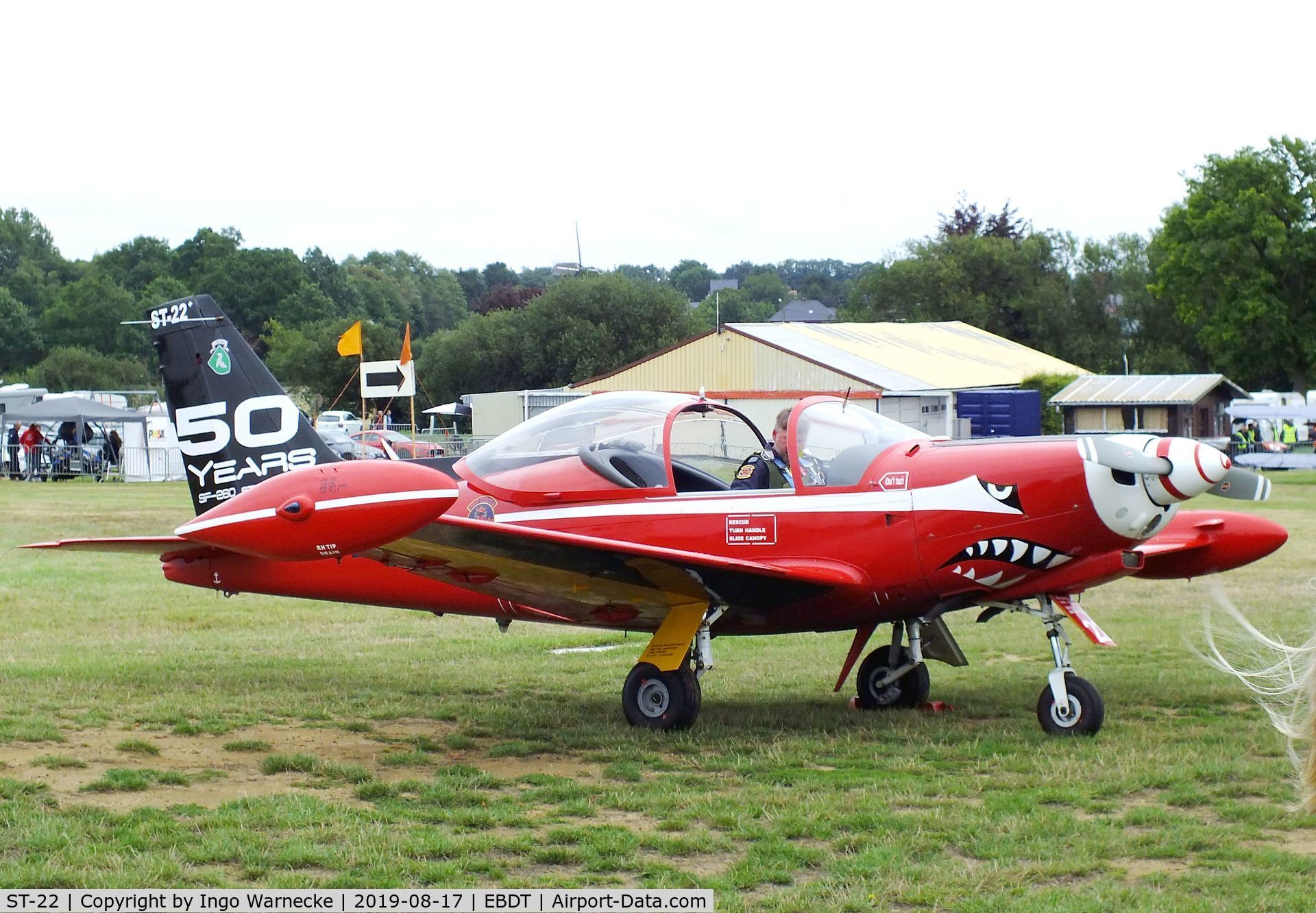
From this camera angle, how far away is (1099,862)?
4898mm

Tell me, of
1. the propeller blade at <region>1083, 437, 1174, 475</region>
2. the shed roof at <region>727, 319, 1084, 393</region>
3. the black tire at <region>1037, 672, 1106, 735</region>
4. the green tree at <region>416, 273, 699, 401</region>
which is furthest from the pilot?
the green tree at <region>416, 273, 699, 401</region>

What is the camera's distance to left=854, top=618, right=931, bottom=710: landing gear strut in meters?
8.16

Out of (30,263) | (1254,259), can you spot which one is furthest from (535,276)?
(1254,259)

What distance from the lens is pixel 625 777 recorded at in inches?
250

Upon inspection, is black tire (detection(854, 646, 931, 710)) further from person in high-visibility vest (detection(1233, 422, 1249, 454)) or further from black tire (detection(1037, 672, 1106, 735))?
person in high-visibility vest (detection(1233, 422, 1249, 454))

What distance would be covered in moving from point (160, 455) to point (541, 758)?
3152cm

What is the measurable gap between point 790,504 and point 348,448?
73.6ft

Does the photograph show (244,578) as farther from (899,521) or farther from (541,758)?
(899,521)

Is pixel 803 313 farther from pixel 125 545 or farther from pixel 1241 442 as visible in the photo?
pixel 125 545

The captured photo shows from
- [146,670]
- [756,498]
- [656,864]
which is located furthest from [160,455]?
[656,864]

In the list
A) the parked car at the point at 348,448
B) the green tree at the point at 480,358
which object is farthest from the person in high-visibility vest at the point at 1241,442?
the green tree at the point at 480,358

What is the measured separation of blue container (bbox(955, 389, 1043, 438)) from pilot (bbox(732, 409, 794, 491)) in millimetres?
25985

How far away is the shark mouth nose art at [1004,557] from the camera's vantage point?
7070 millimetres

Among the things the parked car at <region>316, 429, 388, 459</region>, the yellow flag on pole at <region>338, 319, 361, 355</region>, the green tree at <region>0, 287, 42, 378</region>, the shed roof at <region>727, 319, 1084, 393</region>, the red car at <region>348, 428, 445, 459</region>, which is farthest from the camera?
the green tree at <region>0, 287, 42, 378</region>
